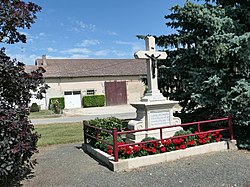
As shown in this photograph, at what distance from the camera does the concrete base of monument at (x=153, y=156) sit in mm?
5430

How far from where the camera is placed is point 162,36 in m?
9.73

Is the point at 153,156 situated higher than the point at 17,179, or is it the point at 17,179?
the point at 153,156

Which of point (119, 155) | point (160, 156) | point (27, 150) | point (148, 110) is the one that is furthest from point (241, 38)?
point (27, 150)

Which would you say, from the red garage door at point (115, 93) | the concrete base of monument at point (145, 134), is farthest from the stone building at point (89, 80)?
the concrete base of monument at point (145, 134)

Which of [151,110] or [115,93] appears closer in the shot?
[151,110]

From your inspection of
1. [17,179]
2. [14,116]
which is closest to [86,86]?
[17,179]

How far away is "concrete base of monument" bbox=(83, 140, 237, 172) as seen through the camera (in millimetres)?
5430

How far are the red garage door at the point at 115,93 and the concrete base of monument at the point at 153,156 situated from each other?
20.5m

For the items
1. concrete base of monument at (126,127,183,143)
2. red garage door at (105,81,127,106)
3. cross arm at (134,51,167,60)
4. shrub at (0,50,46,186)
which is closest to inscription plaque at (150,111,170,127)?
concrete base of monument at (126,127,183,143)

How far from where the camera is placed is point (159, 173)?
5098 mm

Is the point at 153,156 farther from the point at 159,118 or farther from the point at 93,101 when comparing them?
the point at 93,101

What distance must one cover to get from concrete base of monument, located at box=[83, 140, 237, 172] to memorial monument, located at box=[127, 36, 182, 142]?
1.13m

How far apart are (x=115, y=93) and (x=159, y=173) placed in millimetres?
23068

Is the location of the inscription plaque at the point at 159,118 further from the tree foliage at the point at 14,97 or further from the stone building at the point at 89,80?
the stone building at the point at 89,80
